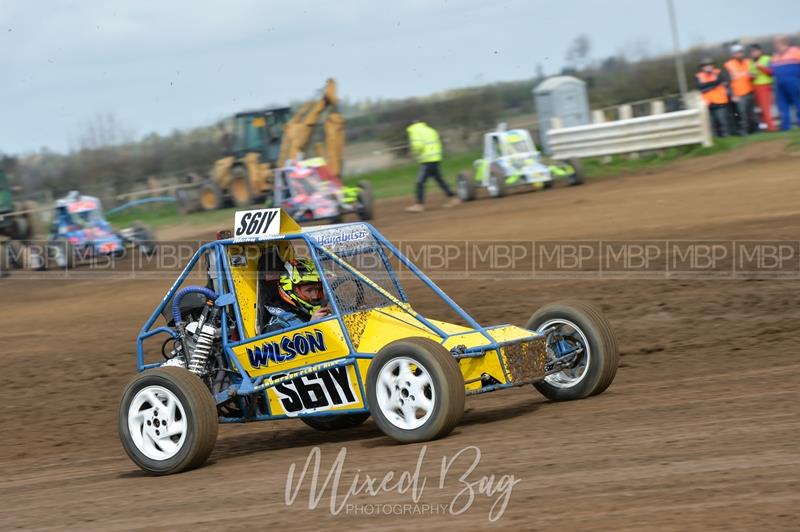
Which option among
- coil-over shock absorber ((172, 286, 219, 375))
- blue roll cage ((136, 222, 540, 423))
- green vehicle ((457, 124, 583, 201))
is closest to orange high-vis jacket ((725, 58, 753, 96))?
green vehicle ((457, 124, 583, 201))

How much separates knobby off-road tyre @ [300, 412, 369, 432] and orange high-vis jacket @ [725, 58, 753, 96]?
16.3 meters

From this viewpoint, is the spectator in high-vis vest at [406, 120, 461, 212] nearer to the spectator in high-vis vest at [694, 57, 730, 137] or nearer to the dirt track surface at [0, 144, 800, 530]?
the spectator in high-vis vest at [694, 57, 730, 137]

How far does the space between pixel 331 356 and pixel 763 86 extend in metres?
17.3

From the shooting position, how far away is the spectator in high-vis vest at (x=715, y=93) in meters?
21.6

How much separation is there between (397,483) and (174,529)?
1031 millimetres

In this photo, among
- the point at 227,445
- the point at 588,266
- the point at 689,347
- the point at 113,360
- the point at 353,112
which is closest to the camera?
the point at 227,445

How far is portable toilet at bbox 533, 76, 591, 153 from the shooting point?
27.2 m

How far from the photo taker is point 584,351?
22.9 ft

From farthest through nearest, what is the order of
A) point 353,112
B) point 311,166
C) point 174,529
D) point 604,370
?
point 353,112
point 311,166
point 604,370
point 174,529

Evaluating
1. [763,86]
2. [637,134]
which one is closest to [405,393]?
[637,134]

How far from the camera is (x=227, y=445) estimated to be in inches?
301

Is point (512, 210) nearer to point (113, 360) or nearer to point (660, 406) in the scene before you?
point (113, 360)

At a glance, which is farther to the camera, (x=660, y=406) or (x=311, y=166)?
(x=311, y=166)

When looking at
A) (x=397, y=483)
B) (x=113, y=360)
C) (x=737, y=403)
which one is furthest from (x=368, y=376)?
(x=113, y=360)
